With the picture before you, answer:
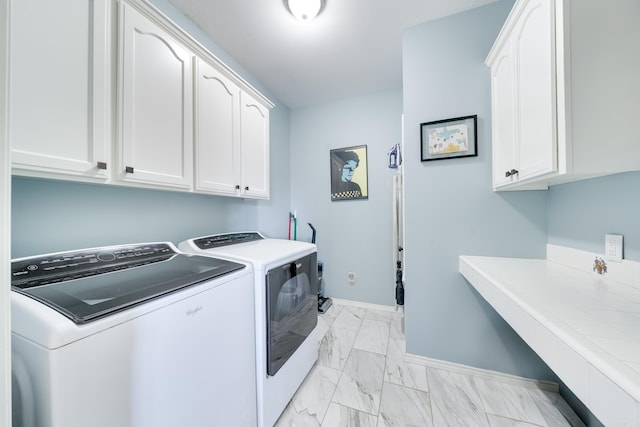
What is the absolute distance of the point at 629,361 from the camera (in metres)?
0.52

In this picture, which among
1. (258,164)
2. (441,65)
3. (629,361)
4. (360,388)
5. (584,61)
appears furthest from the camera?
(258,164)

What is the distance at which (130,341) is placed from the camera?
643mm

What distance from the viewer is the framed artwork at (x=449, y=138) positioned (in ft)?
5.22

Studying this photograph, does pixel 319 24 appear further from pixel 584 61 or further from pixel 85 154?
pixel 85 154

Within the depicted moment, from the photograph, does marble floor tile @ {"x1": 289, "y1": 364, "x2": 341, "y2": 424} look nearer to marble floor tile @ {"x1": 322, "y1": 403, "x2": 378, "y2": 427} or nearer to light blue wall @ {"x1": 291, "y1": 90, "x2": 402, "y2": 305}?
marble floor tile @ {"x1": 322, "y1": 403, "x2": 378, "y2": 427}

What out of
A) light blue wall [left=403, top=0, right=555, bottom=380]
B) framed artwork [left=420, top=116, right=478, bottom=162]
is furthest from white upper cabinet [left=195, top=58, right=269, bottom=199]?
framed artwork [left=420, top=116, right=478, bottom=162]

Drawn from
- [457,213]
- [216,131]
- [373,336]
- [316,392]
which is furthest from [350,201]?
[316,392]

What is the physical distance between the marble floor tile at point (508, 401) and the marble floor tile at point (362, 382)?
2.15 feet

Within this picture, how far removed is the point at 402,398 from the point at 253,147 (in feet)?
7.10

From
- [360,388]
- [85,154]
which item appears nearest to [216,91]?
[85,154]

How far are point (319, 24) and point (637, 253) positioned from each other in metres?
2.34

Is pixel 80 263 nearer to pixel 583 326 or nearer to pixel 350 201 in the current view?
pixel 583 326

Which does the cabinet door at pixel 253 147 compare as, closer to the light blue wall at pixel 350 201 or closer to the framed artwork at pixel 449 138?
the light blue wall at pixel 350 201

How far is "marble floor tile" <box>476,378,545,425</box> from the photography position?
1264 mm
